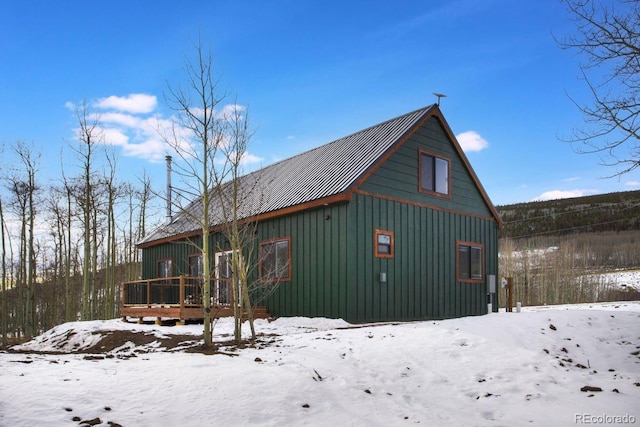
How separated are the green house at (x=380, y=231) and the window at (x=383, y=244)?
0.08 feet

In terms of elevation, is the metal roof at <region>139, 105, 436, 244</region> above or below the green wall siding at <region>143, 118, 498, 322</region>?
above

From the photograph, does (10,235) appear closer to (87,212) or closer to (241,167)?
(87,212)

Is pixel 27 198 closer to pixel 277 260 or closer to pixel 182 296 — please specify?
pixel 182 296

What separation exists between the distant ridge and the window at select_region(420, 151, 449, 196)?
27205mm

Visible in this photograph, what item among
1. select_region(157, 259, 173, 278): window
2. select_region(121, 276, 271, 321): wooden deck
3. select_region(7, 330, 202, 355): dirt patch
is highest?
select_region(157, 259, 173, 278): window

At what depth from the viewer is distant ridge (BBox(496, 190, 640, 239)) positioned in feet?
136

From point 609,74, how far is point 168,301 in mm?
11667

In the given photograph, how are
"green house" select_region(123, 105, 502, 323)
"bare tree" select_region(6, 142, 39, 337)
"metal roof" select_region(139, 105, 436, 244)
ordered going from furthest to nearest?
"bare tree" select_region(6, 142, 39, 337) < "metal roof" select_region(139, 105, 436, 244) < "green house" select_region(123, 105, 502, 323)

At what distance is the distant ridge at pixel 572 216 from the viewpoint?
41562mm

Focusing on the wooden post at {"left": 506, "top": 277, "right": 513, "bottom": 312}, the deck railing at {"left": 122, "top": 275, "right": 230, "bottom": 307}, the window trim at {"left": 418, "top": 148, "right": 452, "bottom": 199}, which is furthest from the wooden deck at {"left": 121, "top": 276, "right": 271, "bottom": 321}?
the wooden post at {"left": 506, "top": 277, "right": 513, "bottom": 312}

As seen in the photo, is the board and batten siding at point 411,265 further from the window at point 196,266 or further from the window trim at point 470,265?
the window at point 196,266

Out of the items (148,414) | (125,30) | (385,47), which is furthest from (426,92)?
(148,414)

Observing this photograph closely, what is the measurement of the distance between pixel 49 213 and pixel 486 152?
18.2 meters
